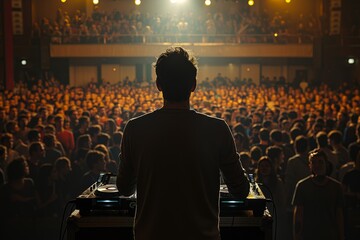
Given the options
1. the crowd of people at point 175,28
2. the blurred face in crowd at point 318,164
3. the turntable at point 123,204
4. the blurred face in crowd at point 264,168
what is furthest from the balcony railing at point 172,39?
the turntable at point 123,204

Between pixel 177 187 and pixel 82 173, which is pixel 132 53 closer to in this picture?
pixel 82 173

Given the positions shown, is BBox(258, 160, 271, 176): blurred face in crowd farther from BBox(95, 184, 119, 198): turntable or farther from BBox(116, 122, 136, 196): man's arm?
BBox(116, 122, 136, 196): man's arm

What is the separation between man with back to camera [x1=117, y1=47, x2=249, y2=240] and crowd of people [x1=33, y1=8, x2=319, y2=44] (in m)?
28.2

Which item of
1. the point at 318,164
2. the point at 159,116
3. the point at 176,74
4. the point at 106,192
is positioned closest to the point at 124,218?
the point at 106,192

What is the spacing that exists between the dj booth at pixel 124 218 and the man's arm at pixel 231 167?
291 millimetres

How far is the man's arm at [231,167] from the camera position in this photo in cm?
269

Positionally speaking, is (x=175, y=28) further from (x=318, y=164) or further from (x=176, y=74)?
(x=176, y=74)

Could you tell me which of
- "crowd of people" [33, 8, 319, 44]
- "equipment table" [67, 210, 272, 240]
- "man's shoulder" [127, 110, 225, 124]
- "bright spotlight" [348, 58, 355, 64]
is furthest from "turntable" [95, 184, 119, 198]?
"bright spotlight" [348, 58, 355, 64]

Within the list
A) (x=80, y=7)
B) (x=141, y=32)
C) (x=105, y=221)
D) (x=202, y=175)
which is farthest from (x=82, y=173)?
(x=80, y=7)

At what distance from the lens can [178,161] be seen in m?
2.69

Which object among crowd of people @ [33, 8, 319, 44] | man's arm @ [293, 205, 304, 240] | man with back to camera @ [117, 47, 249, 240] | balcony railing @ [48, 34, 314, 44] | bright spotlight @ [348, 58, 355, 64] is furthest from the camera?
crowd of people @ [33, 8, 319, 44]

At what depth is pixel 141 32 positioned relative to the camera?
3344 cm

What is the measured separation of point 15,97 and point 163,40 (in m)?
13.6

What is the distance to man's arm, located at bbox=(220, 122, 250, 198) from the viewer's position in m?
2.69
